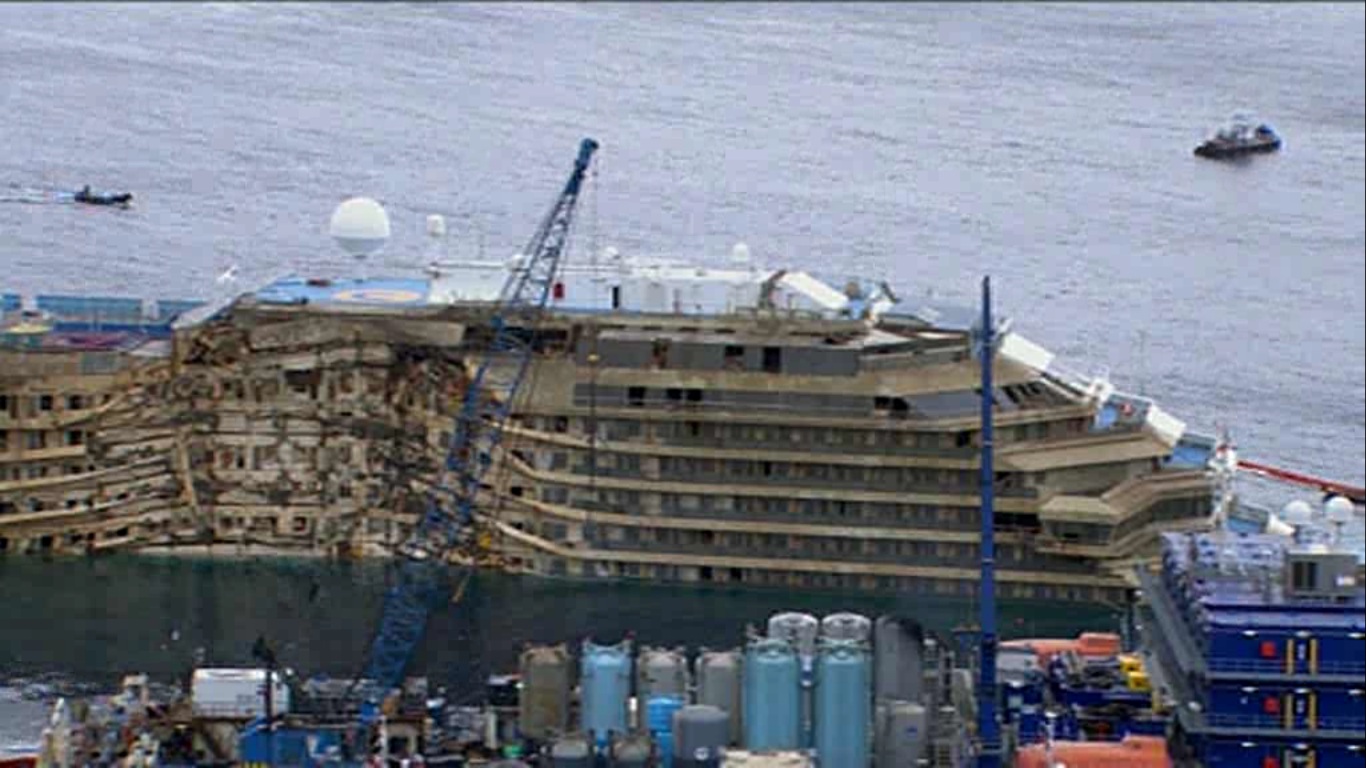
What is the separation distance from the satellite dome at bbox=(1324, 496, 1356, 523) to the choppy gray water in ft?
1.42

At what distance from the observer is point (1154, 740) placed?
60.2 ft

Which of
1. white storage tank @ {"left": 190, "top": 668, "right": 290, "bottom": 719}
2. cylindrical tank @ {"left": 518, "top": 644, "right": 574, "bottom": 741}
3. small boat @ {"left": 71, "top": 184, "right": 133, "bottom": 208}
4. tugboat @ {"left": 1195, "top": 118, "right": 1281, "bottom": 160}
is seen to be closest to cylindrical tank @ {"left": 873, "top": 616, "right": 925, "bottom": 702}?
cylindrical tank @ {"left": 518, "top": 644, "right": 574, "bottom": 741}

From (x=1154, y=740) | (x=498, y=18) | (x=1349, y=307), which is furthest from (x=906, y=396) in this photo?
(x=498, y=18)

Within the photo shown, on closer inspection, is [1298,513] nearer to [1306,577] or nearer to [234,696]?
[1306,577]

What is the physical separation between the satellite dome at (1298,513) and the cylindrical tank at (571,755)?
329 centimetres

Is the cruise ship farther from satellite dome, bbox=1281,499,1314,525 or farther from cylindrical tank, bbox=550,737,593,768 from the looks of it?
cylindrical tank, bbox=550,737,593,768

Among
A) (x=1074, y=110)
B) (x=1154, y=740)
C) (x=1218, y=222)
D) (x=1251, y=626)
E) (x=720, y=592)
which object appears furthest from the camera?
(x=1074, y=110)

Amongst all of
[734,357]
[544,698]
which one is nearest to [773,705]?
[544,698]

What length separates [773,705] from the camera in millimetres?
18734

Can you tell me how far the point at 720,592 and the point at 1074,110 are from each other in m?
11.5

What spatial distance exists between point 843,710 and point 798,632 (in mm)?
760

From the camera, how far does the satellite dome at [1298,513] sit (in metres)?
19.9

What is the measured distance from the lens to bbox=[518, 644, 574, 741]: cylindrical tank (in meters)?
19.3

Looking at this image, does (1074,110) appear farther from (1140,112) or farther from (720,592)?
(720,592)
